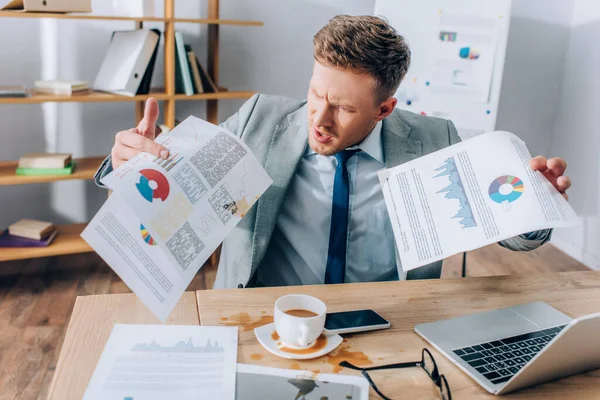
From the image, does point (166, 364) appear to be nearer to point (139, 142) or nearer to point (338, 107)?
point (139, 142)

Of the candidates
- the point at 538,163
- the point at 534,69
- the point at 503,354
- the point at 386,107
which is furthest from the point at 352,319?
the point at 534,69

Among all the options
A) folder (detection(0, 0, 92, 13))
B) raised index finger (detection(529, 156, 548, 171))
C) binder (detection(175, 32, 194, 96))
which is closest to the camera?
raised index finger (detection(529, 156, 548, 171))

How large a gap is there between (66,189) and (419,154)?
84.8 inches

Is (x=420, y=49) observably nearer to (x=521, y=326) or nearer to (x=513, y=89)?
(x=513, y=89)

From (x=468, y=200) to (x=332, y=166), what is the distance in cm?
41

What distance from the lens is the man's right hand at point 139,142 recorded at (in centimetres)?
103

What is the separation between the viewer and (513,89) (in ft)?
12.0

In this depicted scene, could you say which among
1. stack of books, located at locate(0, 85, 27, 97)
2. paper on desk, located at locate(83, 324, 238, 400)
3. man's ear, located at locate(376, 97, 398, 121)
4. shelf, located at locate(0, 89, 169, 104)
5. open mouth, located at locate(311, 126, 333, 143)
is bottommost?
paper on desk, located at locate(83, 324, 238, 400)

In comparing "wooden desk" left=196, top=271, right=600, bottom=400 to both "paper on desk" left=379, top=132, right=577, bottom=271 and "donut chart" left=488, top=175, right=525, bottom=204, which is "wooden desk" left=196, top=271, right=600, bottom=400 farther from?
"donut chart" left=488, top=175, right=525, bottom=204

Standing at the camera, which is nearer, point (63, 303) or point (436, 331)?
point (436, 331)

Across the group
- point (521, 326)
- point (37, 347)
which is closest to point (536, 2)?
point (521, 326)

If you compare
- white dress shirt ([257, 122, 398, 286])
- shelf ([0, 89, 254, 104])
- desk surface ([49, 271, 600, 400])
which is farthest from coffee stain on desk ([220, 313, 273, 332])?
shelf ([0, 89, 254, 104])

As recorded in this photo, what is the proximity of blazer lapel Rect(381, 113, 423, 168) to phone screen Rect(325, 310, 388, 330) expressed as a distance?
1.59 ft

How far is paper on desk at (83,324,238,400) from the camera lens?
32.5 inches
